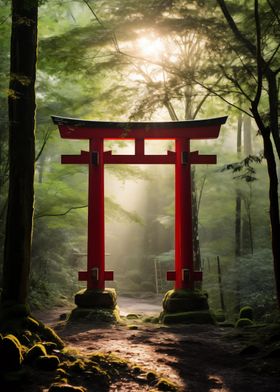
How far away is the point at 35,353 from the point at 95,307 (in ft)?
17.2

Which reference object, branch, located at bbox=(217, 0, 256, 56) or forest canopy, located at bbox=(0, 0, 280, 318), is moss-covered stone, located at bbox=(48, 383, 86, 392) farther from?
branch, located at bbox=(217, 0, 256, 56)

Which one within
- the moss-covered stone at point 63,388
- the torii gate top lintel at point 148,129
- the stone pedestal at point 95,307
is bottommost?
the stone pedestal at point 95,307

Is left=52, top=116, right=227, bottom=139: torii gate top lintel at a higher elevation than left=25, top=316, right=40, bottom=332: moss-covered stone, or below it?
higher

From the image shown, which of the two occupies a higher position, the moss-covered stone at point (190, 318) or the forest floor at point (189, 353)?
the forest floor at point (189, 353)

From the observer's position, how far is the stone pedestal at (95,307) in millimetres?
9094

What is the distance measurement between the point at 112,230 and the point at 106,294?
2543 centimetres

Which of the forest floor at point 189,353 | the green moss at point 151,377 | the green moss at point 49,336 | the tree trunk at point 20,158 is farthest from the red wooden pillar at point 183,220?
the green moss at point 151,377

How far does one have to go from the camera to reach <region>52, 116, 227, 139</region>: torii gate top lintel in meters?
10.0

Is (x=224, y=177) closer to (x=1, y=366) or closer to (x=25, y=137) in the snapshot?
(x=25, y=137)

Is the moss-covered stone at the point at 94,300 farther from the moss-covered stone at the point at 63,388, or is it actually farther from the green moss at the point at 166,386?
the moss-covered stone at the point at 63,388

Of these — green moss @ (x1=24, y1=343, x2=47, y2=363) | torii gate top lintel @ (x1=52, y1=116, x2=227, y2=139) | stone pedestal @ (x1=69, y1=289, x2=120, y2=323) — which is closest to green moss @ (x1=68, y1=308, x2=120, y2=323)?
stone pedestal @ (x1=69, y1=289, x2=120, y2=323)

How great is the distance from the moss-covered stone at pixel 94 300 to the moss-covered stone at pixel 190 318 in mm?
1501


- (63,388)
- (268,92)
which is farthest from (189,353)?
(268,92)

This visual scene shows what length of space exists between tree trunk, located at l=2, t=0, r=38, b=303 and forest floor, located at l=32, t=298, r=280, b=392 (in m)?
1.48
